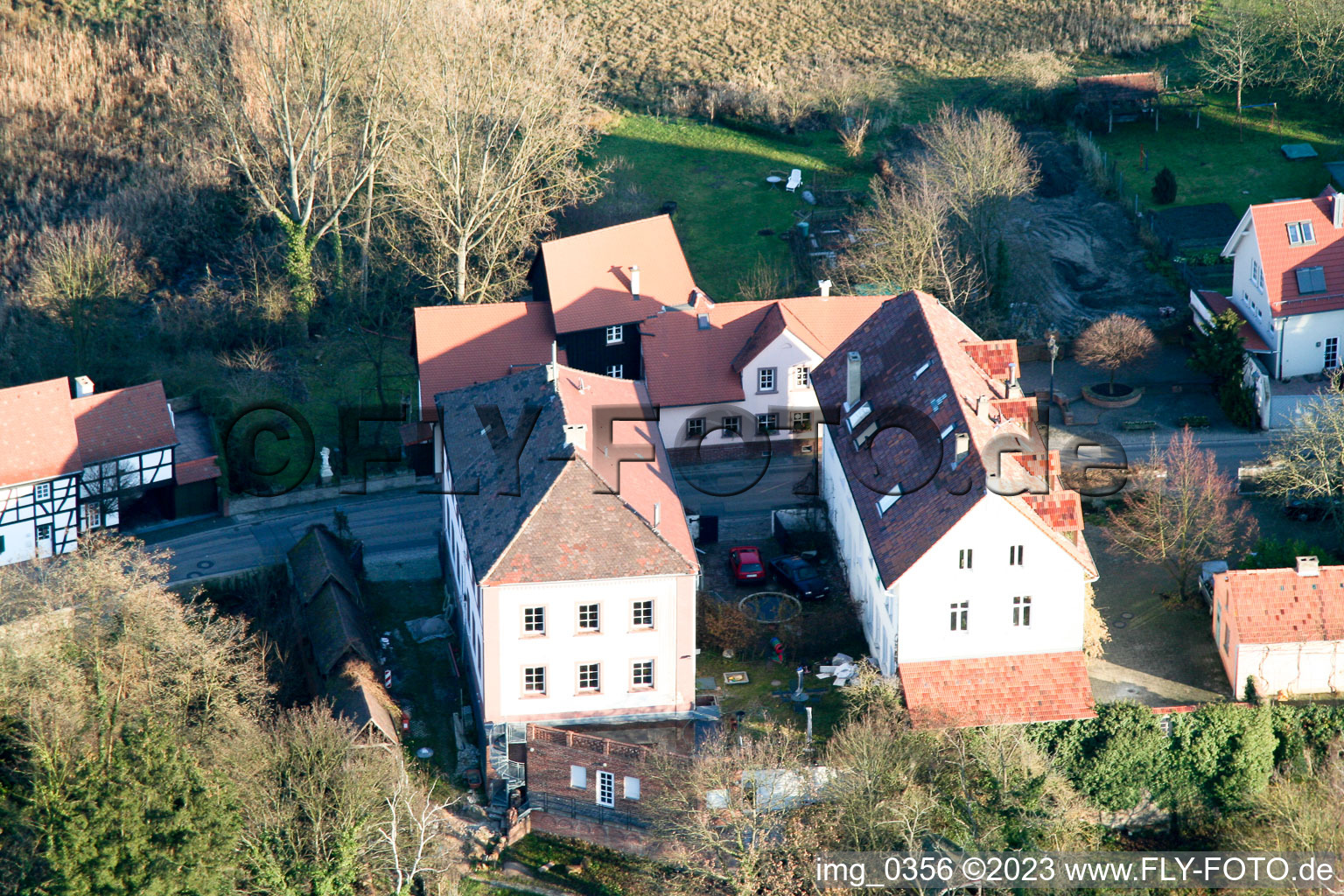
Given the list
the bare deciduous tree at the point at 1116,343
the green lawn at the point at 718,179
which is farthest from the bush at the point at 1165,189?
the bare deciduous tree at the point at 1116,343

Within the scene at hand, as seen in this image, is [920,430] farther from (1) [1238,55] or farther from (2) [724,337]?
(1) [1238,55]

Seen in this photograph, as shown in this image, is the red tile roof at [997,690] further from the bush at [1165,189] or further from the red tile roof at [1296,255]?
the bush at [1165,189]

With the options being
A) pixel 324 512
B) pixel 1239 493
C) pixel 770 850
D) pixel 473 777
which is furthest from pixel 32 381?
pixel 1239 493

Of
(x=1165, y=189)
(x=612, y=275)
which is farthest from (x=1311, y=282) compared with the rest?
(x=612, y=275)

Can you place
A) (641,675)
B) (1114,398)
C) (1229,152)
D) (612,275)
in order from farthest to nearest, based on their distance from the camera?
(1229,152), (612,275), (1114,398), (641,675)

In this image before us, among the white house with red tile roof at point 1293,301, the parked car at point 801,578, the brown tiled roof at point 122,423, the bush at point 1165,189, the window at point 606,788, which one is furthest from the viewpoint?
the bush at point 1165,189
